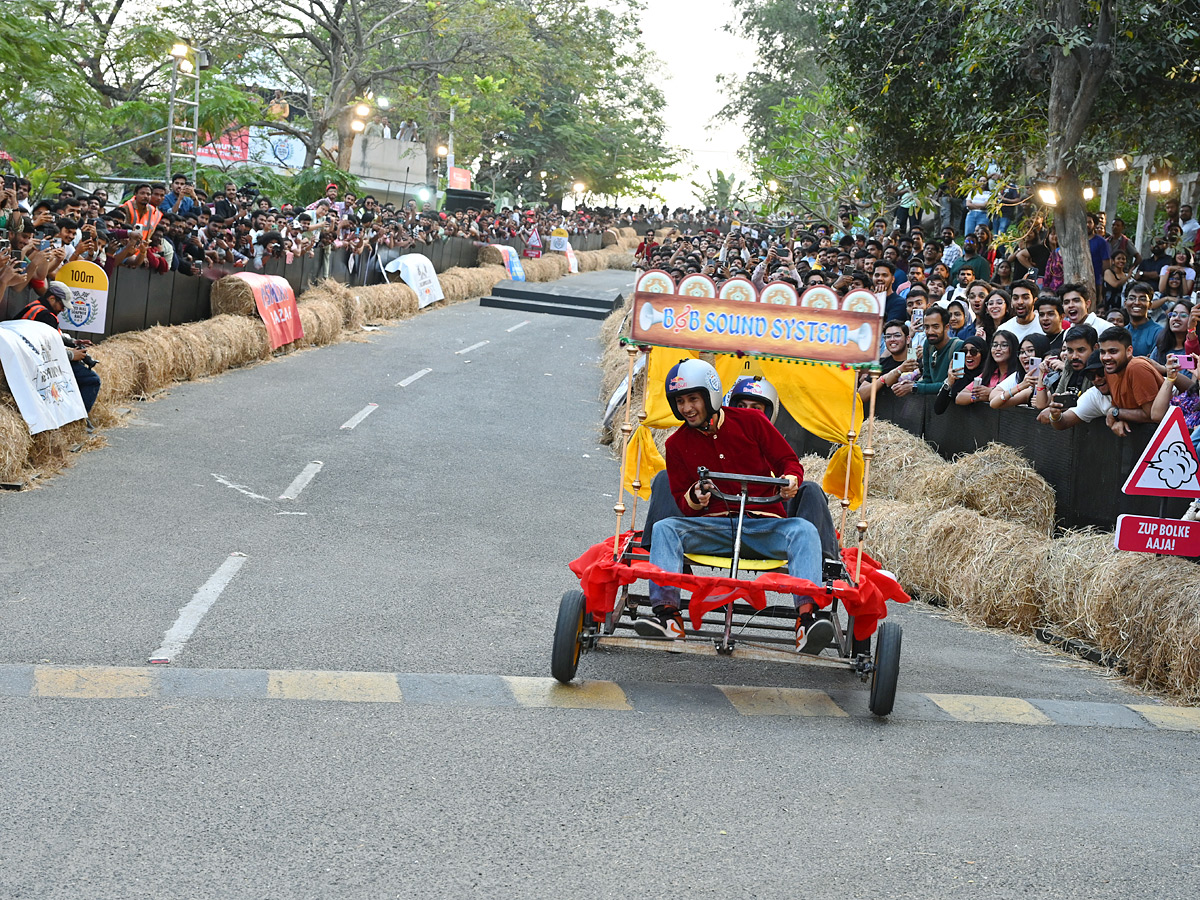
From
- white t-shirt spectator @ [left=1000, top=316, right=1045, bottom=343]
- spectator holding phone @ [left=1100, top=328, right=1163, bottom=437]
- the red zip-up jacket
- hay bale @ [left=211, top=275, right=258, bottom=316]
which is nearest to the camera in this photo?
the red zip-up jacket

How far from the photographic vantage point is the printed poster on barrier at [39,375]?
11375 mm

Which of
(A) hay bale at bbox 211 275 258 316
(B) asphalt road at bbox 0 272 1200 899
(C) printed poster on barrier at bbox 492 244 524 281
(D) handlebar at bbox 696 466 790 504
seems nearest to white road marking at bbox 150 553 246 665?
(B) asphalt road at bbox 0 272 1200 899

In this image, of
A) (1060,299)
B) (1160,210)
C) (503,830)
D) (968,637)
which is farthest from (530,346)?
(503,830)

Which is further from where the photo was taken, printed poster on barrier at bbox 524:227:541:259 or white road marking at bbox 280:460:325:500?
printed poster on barrier at bbox 524:227:541:259

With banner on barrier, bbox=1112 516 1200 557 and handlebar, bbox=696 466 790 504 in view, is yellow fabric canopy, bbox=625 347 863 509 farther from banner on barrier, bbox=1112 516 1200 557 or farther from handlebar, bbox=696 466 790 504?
banner on barrier, bbox=1112 516 1200 557

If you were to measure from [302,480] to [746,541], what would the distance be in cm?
624

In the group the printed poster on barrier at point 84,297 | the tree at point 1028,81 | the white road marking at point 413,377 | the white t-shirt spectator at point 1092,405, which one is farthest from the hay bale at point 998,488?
the white road marking at point 413,377

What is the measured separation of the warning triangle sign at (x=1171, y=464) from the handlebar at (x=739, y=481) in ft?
7.27

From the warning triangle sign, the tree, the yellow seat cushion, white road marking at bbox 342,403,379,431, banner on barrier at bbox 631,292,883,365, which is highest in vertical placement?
the tree

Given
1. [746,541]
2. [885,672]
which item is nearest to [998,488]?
[746,541]

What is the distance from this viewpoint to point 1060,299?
40.6 feet

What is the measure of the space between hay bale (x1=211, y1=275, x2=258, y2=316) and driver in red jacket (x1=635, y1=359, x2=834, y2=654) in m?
14.7

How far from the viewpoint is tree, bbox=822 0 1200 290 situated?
13.9m

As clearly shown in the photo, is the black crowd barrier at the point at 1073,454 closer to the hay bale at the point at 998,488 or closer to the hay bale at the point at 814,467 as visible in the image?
the hay bale at the point at 998,488
